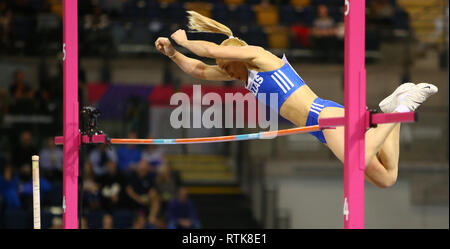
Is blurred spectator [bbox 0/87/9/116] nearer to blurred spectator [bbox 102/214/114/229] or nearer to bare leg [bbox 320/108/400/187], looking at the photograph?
blurred spectator [bbox 102/214/114/229]

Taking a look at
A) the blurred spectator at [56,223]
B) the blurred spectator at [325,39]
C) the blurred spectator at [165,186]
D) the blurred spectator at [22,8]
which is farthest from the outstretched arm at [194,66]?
the blurred spectator at [22,8]

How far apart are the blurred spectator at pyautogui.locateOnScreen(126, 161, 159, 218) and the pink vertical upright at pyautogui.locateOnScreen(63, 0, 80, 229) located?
4308mm

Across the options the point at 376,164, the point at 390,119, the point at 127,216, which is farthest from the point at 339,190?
the point at 390,119

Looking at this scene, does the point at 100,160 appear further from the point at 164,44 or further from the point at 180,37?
the point at 180,37

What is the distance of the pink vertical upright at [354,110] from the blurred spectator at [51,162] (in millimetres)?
6219

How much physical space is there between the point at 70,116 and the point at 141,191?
451cm

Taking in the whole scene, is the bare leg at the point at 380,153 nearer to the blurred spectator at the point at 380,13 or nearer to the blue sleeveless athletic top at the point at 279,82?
the blue sleeveless athletic top at the point at 279,82

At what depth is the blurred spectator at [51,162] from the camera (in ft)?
29.6

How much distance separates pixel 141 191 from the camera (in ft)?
29.6

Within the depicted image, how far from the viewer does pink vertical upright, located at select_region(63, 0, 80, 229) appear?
4.62 metres

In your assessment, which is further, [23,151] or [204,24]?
[23,151]

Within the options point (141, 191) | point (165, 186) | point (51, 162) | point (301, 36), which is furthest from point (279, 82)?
point (301, 36)

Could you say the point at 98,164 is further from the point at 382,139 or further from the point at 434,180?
the point at 382,139

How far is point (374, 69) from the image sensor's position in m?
10.5
